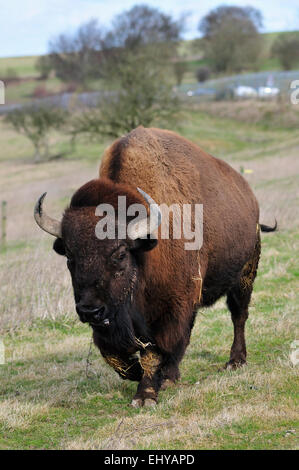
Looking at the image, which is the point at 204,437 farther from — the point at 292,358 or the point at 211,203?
the point at 211,203

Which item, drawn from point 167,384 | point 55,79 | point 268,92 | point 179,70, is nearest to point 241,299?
point 167,384

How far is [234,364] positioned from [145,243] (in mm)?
2603

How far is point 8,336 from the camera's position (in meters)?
9.91

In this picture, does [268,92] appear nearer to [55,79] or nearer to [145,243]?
[55,79]

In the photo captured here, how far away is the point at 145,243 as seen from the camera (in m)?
5.87

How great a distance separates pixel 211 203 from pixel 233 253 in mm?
745

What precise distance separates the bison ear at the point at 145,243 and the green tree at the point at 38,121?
4540 centimetres

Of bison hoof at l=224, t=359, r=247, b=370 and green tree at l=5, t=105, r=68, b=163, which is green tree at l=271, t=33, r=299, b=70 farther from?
bison hoof at l=224, t=359, r=247, b=370

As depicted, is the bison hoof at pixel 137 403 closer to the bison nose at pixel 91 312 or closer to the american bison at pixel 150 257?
the american bison at pixel 150 257

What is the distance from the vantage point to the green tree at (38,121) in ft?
164

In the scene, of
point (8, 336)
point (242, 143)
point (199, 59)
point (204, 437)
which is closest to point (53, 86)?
point (199, 59)

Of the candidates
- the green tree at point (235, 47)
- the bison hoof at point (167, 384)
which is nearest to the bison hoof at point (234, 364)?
the bison hoof at point (167, 384)

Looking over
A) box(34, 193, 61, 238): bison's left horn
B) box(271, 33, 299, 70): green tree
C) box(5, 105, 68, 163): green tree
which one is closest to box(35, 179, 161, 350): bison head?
box(34, 193, 61, 238): bison's left horn

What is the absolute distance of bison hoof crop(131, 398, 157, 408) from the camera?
6284 mm
